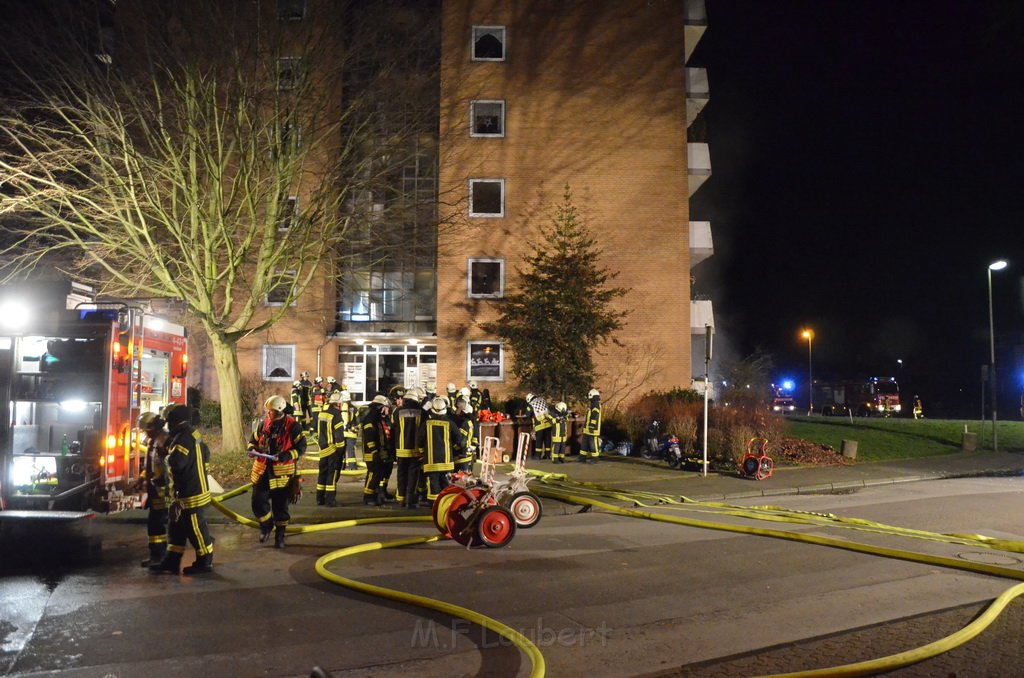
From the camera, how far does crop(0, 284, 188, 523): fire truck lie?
8984mm

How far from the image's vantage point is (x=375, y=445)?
39.1ft

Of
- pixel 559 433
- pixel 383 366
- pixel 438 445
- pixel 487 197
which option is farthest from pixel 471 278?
pixel 438 445

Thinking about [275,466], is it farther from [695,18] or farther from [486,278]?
[695,18]

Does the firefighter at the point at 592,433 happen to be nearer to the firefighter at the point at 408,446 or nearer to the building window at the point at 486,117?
the firefighter at the point at 408,446

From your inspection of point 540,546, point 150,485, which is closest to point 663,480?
point 540,546

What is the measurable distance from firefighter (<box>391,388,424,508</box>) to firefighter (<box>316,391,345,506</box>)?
84cm

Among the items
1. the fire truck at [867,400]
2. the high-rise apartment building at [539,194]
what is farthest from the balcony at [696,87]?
the fire truck at [867,400]

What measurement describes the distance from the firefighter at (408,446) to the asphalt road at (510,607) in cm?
168

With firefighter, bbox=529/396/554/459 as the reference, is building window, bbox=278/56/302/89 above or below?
above

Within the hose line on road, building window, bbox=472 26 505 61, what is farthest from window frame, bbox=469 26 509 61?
the hose line on road

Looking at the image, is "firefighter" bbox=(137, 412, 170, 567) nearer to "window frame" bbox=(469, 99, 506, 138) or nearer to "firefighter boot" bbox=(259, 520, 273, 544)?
"firefighter boot" bbox=(259, 520, 273, 544)

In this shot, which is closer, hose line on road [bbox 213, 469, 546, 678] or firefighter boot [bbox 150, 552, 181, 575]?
hose line on road [bbox 213, 469, 546, 678]

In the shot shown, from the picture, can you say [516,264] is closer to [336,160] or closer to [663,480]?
[336,160]

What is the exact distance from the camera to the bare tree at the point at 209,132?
45.6 ft
